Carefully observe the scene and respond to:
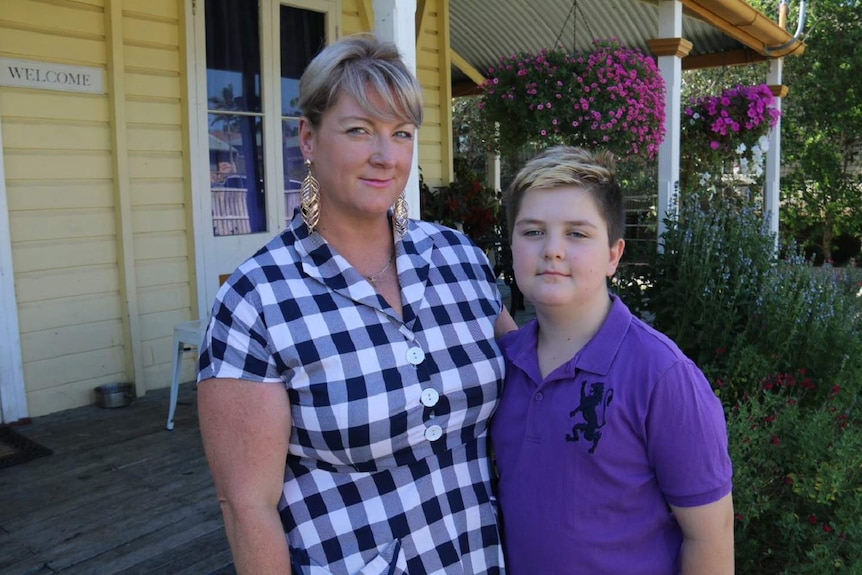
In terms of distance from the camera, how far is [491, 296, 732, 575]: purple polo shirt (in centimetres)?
113

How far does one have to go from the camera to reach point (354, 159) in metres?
1.27

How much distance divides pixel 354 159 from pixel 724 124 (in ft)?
17.4

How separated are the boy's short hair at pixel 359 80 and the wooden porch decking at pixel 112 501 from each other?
6.06 ft

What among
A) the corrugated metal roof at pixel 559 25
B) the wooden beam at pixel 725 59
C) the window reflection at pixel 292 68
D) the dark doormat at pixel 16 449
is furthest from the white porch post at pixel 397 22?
the wooden beam at pixel 725 59

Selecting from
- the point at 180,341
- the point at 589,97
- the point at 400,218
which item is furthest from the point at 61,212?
the point at 400,218

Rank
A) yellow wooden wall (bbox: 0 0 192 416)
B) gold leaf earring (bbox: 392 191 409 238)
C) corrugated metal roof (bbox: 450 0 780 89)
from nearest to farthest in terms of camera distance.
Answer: gold leaf earring (bbox: 392 191 409 238), yellow wooden wall (bbox: 0 0 192 416), corrugated metal roof (bbox: 450 0 780 89)

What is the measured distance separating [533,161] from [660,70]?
13.7ft

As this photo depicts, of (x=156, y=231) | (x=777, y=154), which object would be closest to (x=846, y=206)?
(x=777, y=154)

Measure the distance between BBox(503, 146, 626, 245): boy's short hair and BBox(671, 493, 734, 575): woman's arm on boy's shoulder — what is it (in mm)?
462

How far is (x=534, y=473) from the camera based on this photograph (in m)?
1.27

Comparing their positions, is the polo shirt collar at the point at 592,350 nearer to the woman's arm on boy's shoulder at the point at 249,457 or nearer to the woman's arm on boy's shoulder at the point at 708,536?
the woman's arm on boy's shoulder at the point at 708,536

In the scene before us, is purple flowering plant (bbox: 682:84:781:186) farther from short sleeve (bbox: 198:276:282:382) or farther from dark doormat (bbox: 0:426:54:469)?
short sleeve (bbox: 198:276:282:382)

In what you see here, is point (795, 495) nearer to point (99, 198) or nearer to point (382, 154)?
point (382, 154)

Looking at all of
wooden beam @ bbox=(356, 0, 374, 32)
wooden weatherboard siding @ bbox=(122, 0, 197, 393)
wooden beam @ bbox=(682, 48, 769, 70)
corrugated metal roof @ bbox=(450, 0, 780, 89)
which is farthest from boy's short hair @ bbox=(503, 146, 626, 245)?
wooden beam @ bbox=(682, 48, 769, 70)
